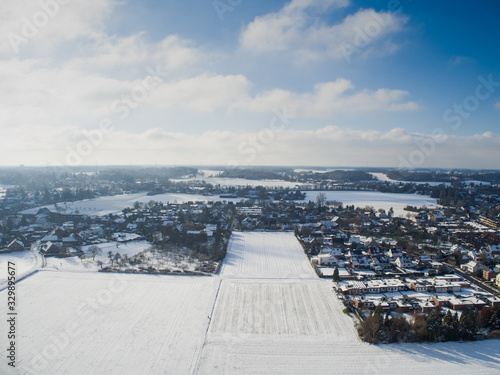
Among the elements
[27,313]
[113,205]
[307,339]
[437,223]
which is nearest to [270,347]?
[307,339]

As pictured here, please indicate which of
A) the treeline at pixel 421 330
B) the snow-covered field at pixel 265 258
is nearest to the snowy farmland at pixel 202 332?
the treeline at pixel 421 330

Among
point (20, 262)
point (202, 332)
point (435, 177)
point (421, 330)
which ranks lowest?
point (202, 332)

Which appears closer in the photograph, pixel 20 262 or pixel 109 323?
pixel 109 323

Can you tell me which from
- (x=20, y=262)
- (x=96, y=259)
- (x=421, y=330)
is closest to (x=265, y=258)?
(x=421, y=330)

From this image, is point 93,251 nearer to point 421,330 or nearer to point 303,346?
point 303,346

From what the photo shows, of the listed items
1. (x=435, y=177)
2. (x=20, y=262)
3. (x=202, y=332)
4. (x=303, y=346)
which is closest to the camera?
(x=303, y=346)

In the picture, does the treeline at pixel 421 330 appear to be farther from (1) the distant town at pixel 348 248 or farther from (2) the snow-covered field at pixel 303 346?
(2) the snow-covered field at pixel 303 346

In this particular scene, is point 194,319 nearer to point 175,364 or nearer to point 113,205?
point 175,364

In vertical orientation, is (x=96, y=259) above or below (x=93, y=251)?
below

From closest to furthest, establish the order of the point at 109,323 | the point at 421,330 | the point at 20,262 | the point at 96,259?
1. the point at 421,330
2. the point at 109,323
3. the point at 20,262
4. the point at 96,259
